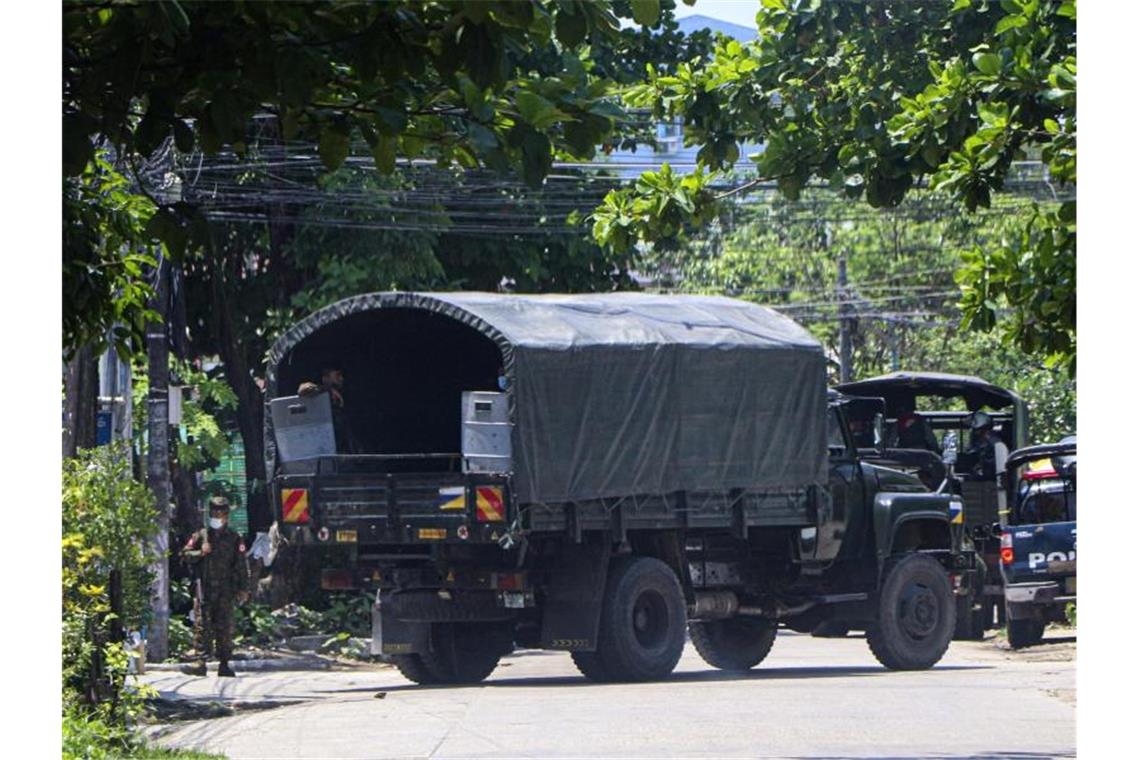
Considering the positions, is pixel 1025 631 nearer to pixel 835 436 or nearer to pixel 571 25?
pixel 835 436

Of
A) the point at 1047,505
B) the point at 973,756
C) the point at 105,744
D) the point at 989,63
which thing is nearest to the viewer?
the point at 989,63

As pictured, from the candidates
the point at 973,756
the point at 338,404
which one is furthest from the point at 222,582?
the point at 973,756

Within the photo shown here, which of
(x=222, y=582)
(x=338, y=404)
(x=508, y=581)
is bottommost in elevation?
(x=222, y=582)

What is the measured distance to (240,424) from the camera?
1045 inches

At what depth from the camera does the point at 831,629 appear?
2011 cm

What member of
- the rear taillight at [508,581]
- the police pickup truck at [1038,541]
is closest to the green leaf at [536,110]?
the rear taillight at [508,581]

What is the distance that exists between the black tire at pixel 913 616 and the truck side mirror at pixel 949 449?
2.23 m

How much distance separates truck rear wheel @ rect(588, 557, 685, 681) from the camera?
694 inches

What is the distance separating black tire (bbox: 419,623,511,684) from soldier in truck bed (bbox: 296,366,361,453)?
1.87m

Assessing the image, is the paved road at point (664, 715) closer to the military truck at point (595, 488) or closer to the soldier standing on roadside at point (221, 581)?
the soldier standing on roadside at point (221, 581)

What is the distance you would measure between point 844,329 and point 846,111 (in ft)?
84.5

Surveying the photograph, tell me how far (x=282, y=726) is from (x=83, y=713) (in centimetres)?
251

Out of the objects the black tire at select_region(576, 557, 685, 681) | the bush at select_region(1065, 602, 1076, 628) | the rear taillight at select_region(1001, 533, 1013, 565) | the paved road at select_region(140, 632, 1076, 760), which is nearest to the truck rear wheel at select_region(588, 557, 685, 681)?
the black tire at select_region(576, 557, 685, 681)

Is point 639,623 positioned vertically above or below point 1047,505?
below
